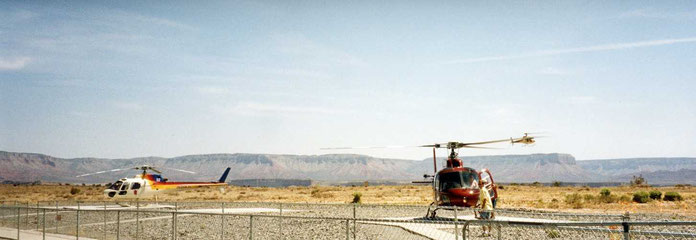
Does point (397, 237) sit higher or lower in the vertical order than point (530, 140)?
lower

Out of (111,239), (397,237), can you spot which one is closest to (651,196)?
(397,237)

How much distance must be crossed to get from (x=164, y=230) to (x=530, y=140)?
50.4 ft

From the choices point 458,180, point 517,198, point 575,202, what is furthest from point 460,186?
point 517,198

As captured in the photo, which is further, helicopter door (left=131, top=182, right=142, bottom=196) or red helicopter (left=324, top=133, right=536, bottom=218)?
helicopter door (left=131, top=182, right=142, bottom=196)

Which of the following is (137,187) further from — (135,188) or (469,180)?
(469,180)

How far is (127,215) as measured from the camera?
98.9 ft

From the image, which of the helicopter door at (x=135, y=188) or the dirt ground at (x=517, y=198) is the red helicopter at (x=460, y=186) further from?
the helicopter door at (x=135, y=188)

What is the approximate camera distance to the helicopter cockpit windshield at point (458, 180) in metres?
22.7

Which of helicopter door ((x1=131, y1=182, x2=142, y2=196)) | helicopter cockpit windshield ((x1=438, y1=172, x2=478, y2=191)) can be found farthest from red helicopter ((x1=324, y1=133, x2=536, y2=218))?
helicopter door ((x1=131, y1=182, x2=142, y2=196))

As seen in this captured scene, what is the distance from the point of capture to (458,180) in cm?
2281

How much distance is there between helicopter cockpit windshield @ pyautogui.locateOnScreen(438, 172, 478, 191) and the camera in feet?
74.6

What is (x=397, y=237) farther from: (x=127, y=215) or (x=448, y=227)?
(x=127, y=215)

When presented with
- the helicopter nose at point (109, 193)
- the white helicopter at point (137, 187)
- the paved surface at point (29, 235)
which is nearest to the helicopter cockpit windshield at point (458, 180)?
the paved surface at point (29, 235)

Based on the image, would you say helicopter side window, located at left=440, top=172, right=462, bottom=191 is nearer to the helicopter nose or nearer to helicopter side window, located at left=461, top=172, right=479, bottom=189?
helicopter side window, located at left=461, top=172, right=479, bottom=189
